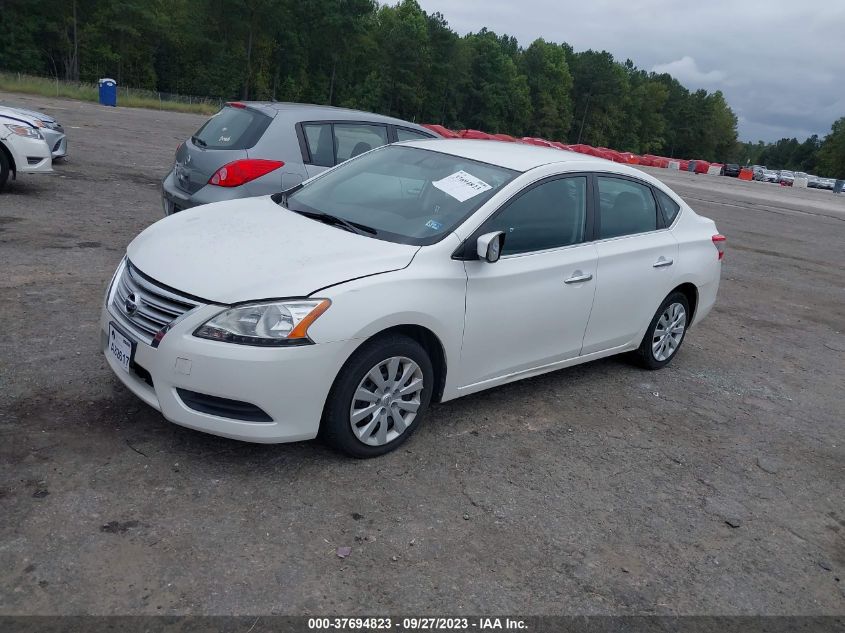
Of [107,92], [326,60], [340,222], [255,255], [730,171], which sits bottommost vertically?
[730,171]

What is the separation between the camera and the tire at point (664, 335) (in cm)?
589

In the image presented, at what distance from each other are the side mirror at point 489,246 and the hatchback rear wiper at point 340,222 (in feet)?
2.04

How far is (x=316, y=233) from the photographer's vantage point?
13.9 feet

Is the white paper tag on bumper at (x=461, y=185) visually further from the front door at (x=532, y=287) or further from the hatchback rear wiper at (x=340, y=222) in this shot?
the hatchback rear wiper at (x=340, y=222)

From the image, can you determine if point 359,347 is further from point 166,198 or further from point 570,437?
point 166,198

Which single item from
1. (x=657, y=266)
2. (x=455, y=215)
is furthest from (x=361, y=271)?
(x=657, y=266)

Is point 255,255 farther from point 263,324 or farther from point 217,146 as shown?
point 217,146

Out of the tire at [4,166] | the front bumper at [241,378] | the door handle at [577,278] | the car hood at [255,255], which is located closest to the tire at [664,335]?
the door handle at [577,278]

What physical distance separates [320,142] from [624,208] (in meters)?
3.30

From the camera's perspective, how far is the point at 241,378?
11.4ft

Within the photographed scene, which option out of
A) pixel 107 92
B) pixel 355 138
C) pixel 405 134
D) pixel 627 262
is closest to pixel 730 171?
pixel 107 92

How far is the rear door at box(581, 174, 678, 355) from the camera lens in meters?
5.18

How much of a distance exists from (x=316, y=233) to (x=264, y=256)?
1.45 feet

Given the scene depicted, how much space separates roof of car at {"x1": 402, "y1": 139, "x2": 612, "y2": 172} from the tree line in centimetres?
7452
